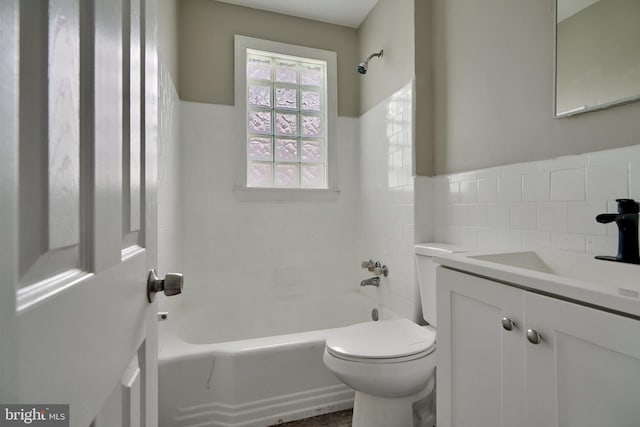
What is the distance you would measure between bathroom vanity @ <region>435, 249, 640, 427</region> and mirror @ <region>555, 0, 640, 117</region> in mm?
520

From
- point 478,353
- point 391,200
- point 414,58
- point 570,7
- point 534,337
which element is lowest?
point 478,353

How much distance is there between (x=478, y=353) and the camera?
77 centimetres

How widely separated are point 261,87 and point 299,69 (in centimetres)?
37

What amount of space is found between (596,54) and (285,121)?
1.89m

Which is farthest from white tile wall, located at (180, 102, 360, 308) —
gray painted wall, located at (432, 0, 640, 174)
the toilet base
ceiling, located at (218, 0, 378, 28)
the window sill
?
the toilet base

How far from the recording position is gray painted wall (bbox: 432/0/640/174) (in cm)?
101

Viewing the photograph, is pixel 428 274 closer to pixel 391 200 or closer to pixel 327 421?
pixel 391 200

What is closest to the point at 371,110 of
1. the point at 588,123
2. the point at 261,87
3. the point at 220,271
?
the point at 261,87

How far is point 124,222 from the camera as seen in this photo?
0.49 m

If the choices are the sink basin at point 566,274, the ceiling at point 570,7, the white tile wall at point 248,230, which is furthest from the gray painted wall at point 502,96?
the white tile wall at point 248,230

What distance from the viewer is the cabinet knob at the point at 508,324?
669 millimetres

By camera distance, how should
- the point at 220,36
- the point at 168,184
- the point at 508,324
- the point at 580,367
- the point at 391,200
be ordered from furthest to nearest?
1. the point at 220,36
2. the point at 391,200
3. the point at 168,184
4. the point at 508,324
5. the point at 580,367

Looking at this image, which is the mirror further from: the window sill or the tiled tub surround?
the window sill

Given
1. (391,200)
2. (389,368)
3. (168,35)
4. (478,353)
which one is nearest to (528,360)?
(478,353)
